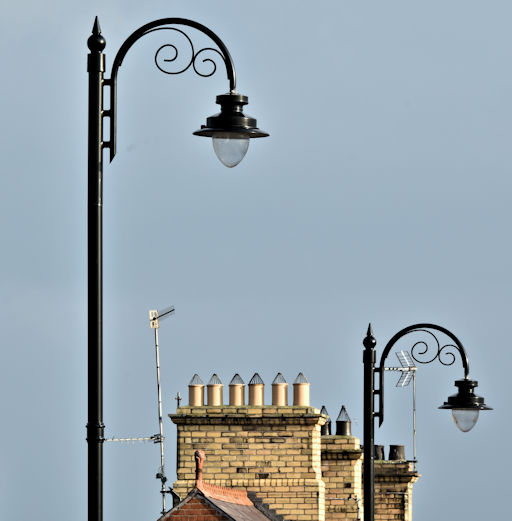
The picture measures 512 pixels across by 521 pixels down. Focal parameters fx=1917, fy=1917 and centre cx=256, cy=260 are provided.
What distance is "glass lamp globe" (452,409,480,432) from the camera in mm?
22641

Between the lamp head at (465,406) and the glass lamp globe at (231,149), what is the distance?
28.2 ft

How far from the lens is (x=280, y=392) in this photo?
32.8m

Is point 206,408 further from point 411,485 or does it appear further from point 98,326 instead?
point 98,326

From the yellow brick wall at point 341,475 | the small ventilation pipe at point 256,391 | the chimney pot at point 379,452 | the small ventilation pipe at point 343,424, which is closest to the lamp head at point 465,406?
the small ventilation pipe at point 256,391

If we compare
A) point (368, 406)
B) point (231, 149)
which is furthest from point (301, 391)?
point (231, 149)

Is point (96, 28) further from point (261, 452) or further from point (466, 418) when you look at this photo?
point (261, 452)

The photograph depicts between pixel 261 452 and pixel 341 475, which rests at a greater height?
pixel 261 452

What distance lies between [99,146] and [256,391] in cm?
1886

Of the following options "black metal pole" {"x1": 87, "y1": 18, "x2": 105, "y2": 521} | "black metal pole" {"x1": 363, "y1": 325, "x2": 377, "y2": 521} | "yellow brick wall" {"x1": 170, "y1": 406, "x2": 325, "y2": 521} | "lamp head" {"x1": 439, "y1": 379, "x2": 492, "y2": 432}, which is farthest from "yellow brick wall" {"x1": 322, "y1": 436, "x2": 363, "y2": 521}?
"black metal pole" {"x1": 87, "y1": 18, "x2": 105, "y2": 521}

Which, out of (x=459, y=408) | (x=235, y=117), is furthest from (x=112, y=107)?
(x=459, y=408)

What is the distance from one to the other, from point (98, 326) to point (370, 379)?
975 centimetres

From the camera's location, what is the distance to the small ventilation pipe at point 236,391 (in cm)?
3266

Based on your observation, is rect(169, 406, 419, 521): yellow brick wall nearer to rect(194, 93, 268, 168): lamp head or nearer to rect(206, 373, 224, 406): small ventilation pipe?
rect(206, 373, 224, 406): small ventilation pipe

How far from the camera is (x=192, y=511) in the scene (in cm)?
2703
